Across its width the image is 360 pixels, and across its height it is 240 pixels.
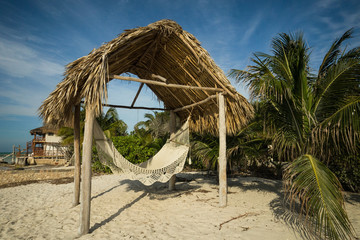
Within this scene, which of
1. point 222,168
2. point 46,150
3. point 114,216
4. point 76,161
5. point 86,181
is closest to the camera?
point 86,181

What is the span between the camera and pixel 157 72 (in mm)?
3736

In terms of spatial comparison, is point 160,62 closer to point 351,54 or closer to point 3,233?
point 351,54

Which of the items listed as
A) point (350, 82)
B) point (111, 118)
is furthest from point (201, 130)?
point (111, 118)

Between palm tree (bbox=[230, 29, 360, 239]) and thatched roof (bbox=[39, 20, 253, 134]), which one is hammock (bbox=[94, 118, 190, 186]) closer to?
thatched roof (bbox=[39, 20, 253, 134])

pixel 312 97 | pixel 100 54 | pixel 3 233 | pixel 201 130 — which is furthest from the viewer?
pixel 201 130

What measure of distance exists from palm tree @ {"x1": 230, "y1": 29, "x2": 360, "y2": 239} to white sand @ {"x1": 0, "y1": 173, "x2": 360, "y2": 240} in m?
0.49

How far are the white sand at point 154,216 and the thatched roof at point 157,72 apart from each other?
1.17m

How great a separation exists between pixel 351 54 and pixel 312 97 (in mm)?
607

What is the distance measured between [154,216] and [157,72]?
2302mm

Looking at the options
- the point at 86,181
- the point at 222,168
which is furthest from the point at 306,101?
the point at 86,181

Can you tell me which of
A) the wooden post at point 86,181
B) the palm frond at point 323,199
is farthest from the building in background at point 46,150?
the palm frond at point 323,199

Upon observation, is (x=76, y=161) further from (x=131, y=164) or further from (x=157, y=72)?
(x=157, y=72)

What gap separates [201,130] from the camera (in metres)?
3.97

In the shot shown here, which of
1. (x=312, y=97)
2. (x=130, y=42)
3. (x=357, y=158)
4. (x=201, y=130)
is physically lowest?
(x=357, y=158)
